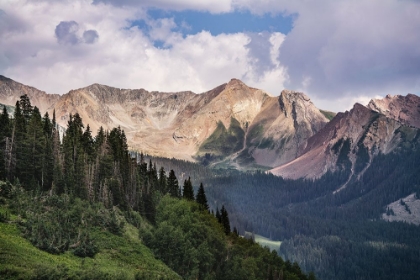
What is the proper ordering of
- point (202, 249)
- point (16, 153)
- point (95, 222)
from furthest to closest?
point (202, 249) < point (16, 153) < point (95, 222)

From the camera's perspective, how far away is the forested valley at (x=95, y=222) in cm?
6238

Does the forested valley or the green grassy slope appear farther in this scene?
the forested valley

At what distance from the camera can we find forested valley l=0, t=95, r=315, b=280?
62.4 metres

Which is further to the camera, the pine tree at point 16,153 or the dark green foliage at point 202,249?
Answer: the dark green foliage at point 202,249

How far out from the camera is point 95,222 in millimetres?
82000

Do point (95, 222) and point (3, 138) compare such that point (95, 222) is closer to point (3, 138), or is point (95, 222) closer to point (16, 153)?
point (16, 153)

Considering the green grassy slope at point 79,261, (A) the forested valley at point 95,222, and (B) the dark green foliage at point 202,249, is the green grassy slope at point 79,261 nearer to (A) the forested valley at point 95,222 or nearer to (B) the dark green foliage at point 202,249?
(A) the forested valley at point 95,222

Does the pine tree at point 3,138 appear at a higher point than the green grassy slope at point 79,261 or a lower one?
higher

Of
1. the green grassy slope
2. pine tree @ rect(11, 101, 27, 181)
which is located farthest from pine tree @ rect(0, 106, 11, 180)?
the green grassy slope

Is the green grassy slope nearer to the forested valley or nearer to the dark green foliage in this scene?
the forested valley

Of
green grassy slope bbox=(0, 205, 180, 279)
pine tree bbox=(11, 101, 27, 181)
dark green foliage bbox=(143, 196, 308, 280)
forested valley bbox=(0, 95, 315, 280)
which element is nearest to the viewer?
green grassy slope bbox=(0, 205, 180, 279)

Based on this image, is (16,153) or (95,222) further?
(16,153)

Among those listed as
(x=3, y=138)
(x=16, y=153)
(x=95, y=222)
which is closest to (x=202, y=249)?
(x=95, y=222)

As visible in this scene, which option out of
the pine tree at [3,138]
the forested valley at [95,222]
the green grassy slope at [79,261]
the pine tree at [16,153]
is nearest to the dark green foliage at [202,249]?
the forested valley at [95,222]
